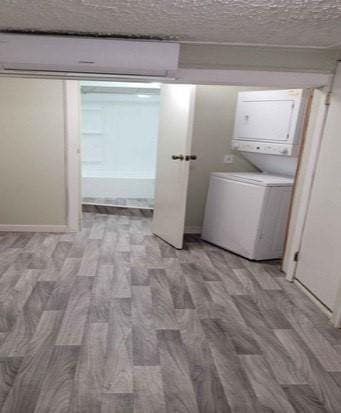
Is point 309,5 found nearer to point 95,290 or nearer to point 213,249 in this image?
point 95,290

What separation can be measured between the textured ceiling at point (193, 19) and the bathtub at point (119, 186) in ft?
11.2

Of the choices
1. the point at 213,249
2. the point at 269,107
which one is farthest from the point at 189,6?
the point at 213,249

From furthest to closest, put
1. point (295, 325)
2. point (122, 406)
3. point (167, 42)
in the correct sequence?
1. point (295, 325)
2. point (167, 42)
3. point (122, 406)

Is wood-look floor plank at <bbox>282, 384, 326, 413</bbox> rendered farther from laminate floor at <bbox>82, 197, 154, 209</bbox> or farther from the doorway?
the doorway

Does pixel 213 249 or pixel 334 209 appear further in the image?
pixel 213 249

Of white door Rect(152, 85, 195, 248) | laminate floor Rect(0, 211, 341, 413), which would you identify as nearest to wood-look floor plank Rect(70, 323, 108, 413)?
laminate floor Rect(0, 211, 341, 413)

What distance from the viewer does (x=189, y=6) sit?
141 cm

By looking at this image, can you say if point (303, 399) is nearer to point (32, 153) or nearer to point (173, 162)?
point (173, 162)

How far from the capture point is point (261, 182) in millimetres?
3018

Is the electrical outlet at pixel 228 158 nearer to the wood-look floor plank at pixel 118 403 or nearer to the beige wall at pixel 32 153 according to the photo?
the beige wall at pixel 32 153

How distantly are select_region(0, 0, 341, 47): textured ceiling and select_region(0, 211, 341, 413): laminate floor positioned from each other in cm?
182

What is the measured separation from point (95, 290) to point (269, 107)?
2321mm

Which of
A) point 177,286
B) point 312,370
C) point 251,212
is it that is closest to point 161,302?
point 177,286

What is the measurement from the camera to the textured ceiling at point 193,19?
1389 millimetres
